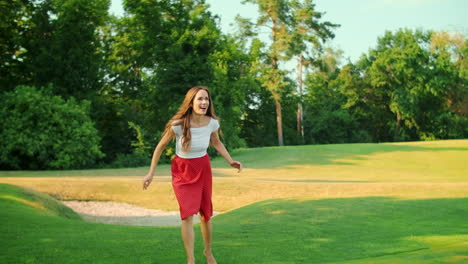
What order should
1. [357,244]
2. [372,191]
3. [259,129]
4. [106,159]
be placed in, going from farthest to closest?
1. [259,129]
2. [106,159]
3. [372,191]
4. [357,244]

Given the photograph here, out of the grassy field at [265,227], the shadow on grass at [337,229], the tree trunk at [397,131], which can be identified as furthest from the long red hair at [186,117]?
the tree trunk at [397,131]

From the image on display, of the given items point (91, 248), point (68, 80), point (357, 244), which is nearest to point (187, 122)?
point (91, 248)

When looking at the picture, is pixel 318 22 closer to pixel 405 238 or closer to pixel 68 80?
pixel 68 80

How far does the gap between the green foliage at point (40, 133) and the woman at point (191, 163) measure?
73.3 ft

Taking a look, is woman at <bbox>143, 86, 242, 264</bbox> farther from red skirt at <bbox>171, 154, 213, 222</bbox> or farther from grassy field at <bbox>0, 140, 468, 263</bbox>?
grassy field at <bbox>0, 140, 468, 263</bbox>

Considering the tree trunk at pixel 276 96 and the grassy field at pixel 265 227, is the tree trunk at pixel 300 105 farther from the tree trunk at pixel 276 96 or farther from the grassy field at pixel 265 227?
the grassy field at pixel 265 227

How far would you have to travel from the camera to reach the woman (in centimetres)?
454

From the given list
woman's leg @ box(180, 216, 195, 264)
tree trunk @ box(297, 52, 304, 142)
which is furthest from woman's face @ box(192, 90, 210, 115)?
tree trunk @ box(297, 52, 304, 142)

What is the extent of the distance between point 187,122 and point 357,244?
10.2ft

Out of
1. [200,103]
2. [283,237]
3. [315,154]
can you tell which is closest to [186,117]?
[200,103]

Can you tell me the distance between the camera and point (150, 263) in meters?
4.95

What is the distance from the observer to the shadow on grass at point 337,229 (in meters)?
5.52

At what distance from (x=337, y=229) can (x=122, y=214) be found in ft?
23.9

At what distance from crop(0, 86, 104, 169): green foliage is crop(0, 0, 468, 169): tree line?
0.07m
